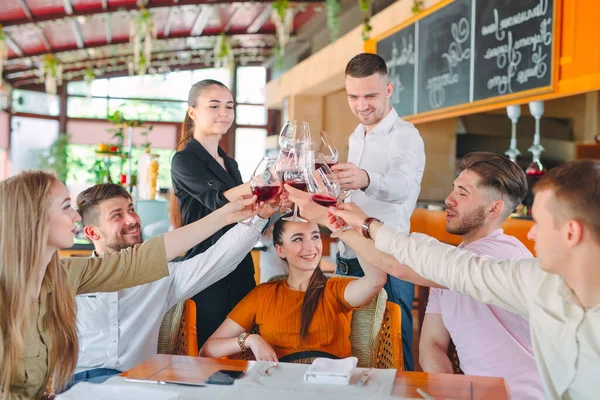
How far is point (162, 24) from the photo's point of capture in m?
10.9

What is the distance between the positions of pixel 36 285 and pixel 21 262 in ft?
0.32

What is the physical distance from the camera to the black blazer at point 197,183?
2514mm

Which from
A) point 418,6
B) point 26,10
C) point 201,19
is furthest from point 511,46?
point 201,19

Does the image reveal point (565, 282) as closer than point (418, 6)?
Yes

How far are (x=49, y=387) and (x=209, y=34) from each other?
10.6 m

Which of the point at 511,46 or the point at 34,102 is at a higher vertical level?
the point at 34,102

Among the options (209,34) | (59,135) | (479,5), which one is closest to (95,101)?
(59,135)

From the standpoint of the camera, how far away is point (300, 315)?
7.42ft

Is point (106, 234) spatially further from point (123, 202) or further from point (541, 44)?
point (541, 44)

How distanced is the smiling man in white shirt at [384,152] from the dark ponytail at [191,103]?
54cm

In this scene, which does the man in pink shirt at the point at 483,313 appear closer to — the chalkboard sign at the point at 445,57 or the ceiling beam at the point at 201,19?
the chalkboard sign at the point at 445,57

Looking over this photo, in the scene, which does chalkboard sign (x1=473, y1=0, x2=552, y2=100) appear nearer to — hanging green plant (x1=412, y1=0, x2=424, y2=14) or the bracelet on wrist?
hanging green plant (x1=412, y1=0, x2=424, y2=14)

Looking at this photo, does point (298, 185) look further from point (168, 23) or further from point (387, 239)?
point (168, 23)

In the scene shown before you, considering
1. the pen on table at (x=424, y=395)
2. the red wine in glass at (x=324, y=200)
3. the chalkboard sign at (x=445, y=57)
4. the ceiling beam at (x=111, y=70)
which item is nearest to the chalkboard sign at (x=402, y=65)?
the chalkboard sign at (x=445, y=57)
